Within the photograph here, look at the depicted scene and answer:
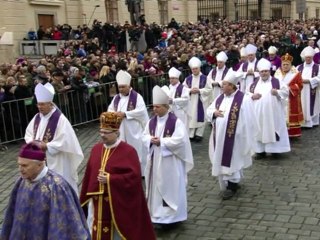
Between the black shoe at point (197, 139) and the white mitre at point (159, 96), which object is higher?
the white mitre at point (159, 96)

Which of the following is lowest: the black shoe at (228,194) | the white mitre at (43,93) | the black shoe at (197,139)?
the black shoe at (197,139)

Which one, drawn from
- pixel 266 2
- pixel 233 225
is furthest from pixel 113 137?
pixel 266 2

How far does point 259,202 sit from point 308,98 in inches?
231

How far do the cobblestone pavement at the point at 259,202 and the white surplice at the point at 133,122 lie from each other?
1.14 meters

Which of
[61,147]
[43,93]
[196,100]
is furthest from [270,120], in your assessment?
[43,93]

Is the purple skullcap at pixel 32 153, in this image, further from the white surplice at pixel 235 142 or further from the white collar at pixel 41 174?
the white surplice at pixel 235 142

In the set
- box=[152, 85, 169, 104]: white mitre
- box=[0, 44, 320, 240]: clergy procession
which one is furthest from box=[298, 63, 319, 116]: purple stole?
box=[152, 85, 169, 104]: white mitre

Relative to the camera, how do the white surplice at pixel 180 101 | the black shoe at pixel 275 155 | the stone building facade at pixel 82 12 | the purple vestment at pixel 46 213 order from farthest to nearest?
1. the stone building facade at pixel 82 12
2. the white surplice at pixel 180 101
3. the black shoe at pixel 275 155
4. the purple vestment at pixel 46 213

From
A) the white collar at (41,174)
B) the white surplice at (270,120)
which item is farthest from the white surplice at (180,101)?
the white collar at (41,174)

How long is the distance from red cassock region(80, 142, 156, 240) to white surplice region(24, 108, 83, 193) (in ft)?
5.58

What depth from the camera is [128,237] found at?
5.29m

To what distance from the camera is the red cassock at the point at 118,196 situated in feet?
17.4

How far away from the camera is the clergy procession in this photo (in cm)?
440

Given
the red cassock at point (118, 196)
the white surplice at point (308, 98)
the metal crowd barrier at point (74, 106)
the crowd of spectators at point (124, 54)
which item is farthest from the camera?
the crowd of spectators at point (124, 54)
